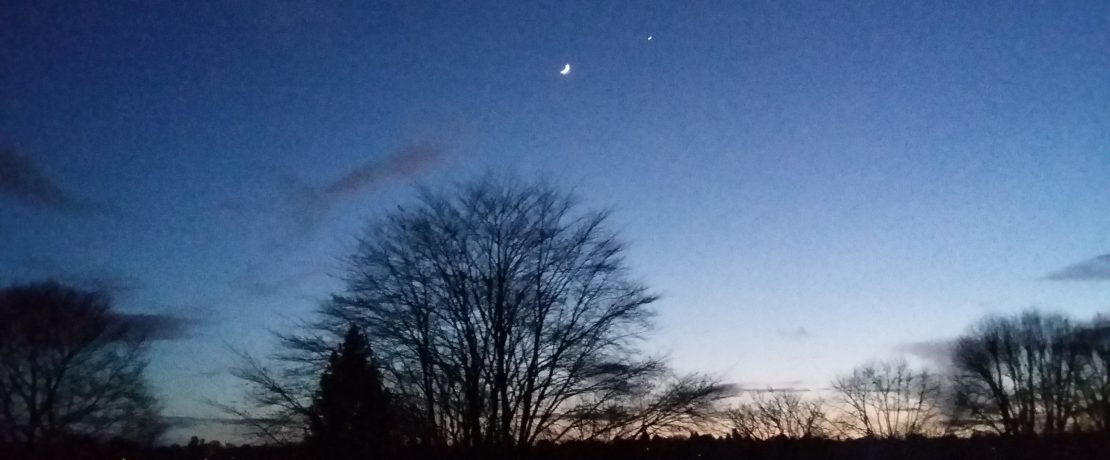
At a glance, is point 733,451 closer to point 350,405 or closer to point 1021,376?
point 350,405

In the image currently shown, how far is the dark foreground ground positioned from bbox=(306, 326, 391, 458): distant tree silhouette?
1.00 metres

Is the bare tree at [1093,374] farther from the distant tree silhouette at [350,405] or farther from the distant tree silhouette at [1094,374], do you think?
the distant tree silhouette at [350,405]

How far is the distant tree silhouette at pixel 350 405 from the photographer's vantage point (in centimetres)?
2344

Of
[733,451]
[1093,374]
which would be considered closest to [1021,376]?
[1093,374]

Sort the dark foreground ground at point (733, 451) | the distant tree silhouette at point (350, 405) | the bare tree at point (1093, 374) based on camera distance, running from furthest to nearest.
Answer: the bare tree at point (1093, 374), the distant tree silhouette at point (350, 405), the dark foreground ground at point (733, 451)

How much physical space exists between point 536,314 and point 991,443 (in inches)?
475

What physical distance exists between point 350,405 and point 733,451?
9.50m

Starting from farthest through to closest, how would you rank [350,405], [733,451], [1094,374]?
[1094,374] < [350,405] < [733,451]

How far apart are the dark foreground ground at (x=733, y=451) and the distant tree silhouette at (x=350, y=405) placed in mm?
1002

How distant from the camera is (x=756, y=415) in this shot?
34.9 m

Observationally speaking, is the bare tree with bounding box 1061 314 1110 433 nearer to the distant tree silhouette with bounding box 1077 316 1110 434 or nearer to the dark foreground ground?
the distant tree silhouette with bounding box 1077 316 1110 434

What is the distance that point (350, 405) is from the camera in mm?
23812

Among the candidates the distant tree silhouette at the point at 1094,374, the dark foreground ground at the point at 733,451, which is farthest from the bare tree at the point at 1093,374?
the dark foreground ground at the point at 733,451

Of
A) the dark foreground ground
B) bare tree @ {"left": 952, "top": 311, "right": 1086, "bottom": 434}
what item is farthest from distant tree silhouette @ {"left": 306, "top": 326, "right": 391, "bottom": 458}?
bare tree @ {"left": 952, "top": 311, "right": 1086, "bottom": 434}
